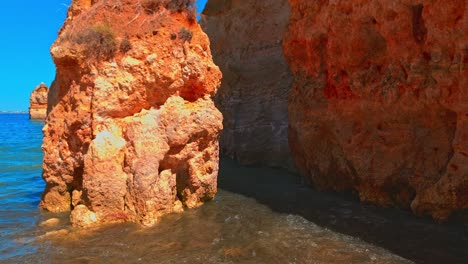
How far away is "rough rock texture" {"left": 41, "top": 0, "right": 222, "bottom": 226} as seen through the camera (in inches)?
263

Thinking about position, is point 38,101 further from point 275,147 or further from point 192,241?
point 192,241

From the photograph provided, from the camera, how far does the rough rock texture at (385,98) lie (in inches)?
242

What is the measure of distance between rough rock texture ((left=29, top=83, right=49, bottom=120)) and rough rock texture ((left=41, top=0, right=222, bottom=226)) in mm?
55200

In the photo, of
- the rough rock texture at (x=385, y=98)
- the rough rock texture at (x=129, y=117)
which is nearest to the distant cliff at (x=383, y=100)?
the rough rock texture at (x=385, y=98)

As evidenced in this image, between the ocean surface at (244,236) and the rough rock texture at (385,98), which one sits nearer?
the ocean surface at (244,236)

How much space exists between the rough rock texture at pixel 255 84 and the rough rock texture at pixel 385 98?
3.09m

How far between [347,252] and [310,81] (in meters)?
4.93

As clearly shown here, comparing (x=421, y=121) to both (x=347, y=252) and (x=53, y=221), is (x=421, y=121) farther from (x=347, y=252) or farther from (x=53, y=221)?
(x=53, y=221)

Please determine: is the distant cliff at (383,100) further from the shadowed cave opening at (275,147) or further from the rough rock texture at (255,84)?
the rough rock texture at (255,84)

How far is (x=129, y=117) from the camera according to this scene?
723 centimetres

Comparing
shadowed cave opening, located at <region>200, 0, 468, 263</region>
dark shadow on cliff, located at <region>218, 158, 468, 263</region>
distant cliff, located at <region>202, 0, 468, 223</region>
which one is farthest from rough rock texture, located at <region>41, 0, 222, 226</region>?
distant cliff, located at <region>202, 0, 468, 223</region>

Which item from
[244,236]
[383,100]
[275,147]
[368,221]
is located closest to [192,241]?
[244,236]

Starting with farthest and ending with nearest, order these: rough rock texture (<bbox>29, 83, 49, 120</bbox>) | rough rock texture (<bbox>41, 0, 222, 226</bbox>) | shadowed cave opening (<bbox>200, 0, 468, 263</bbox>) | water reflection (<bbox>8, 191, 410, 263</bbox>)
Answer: rough rock texture (<bbox>29, 83, 49, 120</bbox>) < rough rock texture (<bbox>41, 0, 222, 226</bbox>) < shadowed cave opening (<bbox>200, 0, 468, 263</bbox>) < water reflection (<bbox>8, 191, 410, 263</bbox>)

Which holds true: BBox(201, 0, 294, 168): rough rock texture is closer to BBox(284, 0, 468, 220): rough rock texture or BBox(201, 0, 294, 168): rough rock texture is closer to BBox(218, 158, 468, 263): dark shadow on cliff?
BBox(218, 158, 468, 263): dark shadow on cliff
